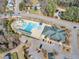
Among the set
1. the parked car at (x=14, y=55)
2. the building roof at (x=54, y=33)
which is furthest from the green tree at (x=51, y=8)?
the parked car at (x=14, y=55)

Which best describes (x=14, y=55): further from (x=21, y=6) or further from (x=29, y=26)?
(x=21, y=6)

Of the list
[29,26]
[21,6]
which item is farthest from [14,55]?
[21,6]

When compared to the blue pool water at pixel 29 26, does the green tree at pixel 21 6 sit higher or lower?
higher

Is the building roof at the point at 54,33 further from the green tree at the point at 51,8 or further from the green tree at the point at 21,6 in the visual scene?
the green tree at the point at 21,6

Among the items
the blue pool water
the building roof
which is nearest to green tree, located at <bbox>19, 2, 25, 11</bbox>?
the blue pool water

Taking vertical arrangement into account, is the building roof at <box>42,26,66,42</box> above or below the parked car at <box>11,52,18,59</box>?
above

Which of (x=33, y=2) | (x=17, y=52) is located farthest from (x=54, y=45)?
(x=33, y=2)

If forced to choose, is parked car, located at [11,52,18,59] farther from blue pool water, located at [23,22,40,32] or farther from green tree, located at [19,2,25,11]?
green tree, located at [19,2,25,11]

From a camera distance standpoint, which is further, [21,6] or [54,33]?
[21,6]

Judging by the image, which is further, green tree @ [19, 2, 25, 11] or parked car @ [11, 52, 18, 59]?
green tree @ [19, 2, 25, 11]

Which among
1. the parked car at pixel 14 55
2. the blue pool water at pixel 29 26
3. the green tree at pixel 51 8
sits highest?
the green tree at pixel 51 8

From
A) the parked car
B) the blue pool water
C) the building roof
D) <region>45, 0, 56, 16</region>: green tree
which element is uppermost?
<region>45, 0, 56, 16</region>: green tree
